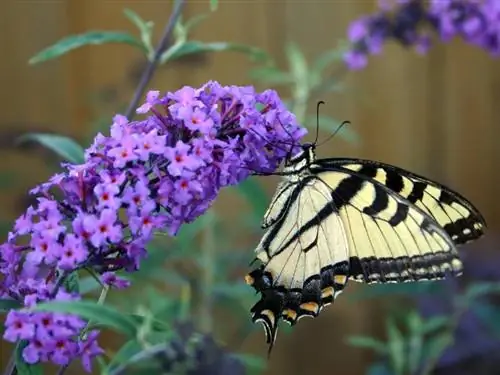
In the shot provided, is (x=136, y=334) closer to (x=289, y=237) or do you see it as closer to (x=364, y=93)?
(x=289, y=237)

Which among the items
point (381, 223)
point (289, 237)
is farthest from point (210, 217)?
point (381, 223)

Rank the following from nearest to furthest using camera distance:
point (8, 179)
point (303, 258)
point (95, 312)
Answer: point (95, 312) → point (303, 258) → point (8, 179)

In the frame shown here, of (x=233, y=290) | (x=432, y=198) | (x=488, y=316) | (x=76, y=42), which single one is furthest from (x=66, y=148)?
(x=488, y=316)

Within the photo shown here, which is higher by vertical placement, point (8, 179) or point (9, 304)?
point (8, 179)

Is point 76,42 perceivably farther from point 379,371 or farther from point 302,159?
point 379,371

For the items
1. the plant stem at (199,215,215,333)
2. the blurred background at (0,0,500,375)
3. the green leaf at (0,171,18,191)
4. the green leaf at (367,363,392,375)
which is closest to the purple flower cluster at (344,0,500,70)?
the blurred background at (0,0,500,375)

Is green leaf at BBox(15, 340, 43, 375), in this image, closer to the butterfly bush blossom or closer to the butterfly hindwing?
the butterfly bush blossom
